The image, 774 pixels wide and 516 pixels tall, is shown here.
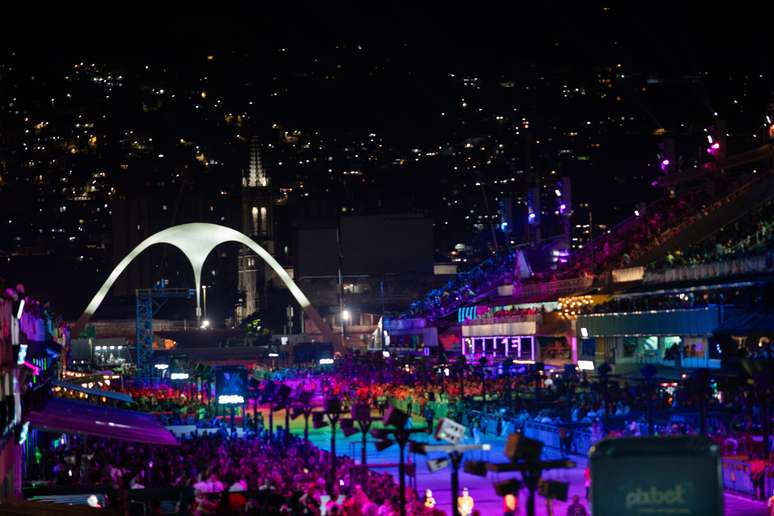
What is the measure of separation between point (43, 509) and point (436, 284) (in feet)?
432

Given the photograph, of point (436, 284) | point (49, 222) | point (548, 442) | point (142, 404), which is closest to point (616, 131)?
point (436, 284)

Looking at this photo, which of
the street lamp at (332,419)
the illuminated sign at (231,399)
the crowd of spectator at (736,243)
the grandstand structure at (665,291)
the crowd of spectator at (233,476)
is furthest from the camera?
the illuminated sign at (231,399)

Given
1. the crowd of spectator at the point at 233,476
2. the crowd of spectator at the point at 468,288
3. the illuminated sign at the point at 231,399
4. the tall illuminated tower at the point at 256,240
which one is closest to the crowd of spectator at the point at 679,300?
the crowd of spectator at the point at 233,476

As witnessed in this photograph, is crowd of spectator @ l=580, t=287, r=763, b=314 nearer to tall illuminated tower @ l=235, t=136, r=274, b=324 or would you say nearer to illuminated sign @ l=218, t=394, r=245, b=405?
illuminated sign @ l=218, t=394, r=245, b=405

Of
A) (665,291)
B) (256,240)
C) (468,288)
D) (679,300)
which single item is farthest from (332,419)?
(256,240)

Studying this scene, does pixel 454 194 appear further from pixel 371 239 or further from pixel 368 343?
pixel 368 343

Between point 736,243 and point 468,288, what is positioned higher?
point 468,288

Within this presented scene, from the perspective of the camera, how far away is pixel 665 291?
49.2 meters

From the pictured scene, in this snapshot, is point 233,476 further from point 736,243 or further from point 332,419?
point 736,243

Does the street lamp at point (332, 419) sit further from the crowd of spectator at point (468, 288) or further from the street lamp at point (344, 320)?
the street lamp at point (344, 320)

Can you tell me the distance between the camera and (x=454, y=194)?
187375 mm

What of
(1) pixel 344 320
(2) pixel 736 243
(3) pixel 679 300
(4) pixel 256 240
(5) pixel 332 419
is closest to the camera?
(5) pixel 332 419

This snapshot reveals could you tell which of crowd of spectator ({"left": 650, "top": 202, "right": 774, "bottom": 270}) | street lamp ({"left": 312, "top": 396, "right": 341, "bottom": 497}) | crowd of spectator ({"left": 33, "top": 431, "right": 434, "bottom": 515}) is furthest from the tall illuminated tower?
street lamp ({"left": 312, "top": 396, "right": 341, "bottom": 497})

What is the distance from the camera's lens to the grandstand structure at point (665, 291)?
4184 cm
